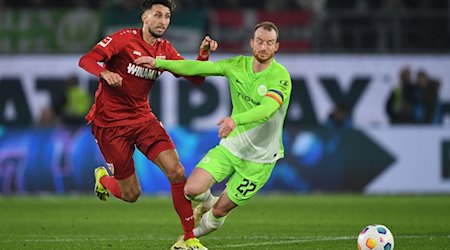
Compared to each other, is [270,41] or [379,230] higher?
[270,41]

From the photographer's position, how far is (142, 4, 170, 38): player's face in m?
10.3

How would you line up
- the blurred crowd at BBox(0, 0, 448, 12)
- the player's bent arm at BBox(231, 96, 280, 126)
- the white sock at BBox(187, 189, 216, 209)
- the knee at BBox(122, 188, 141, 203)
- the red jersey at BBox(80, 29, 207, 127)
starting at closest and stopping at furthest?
the player's bent arm at BBox(231, 96, 280, 126), the white sock at BBox(187, 189, 216, 209), the red jersey at BBox(80, 29, 207, 127), the knee at BBox(122, 188, 141, 203), the blurred crowd at BBox(0, 0, 448, 12)

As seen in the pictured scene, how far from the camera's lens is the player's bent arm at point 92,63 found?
991 cm

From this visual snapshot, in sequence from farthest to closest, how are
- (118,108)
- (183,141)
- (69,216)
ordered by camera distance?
(183,141) < (69,216) < (118,108)

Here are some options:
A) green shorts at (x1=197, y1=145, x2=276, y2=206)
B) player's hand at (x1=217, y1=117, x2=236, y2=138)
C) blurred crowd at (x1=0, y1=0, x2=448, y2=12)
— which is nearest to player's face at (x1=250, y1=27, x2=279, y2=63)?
green shorts at (x1=197, y1=145, x2=276, y2=206)

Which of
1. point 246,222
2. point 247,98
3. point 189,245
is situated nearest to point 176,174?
point 189,245

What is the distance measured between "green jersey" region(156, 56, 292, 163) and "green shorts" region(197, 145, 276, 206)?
6cm

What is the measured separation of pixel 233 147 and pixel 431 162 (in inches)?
425

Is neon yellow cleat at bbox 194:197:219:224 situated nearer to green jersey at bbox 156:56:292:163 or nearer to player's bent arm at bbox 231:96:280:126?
green jersey at bbox 156:56:292:163

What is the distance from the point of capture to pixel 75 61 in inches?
798

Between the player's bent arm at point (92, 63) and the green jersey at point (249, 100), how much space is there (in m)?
0.58

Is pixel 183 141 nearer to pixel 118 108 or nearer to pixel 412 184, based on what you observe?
pixel 412 184

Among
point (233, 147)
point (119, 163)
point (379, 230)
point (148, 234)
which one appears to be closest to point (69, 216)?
point (148, 234)

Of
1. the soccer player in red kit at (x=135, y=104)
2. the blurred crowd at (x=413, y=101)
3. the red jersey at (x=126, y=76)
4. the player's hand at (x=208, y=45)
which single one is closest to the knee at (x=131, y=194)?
the soccer player in red kit at (x=135, y=104)
